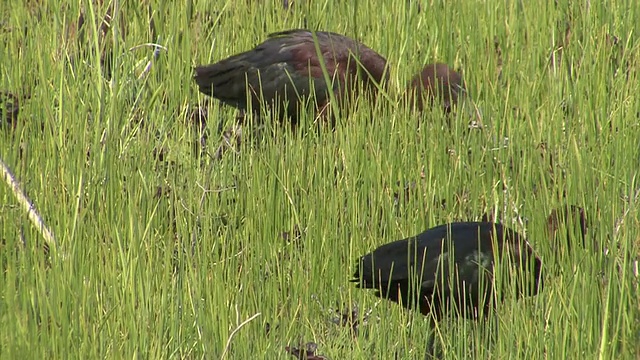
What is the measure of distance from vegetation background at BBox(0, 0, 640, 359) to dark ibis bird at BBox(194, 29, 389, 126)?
11 centimetres

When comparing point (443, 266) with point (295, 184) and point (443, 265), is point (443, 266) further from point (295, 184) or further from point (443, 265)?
point (295, 184)

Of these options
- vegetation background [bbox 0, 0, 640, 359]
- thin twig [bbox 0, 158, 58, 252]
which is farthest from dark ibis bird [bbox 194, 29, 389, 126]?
thin twig [bbox 0, 158, 58, 252]

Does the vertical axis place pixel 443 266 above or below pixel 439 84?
below

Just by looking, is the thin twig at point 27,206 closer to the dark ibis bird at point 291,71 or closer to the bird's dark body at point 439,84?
the dark ibis bird at point 291,71

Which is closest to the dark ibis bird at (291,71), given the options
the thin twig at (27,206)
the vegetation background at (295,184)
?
the vegetation background at (295,184)

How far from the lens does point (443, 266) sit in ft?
9.00

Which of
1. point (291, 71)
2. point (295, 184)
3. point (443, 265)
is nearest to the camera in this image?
point (443, 265)

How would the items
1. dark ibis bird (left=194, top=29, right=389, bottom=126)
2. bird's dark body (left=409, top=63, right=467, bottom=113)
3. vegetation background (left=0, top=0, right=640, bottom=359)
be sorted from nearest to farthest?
vegetation background (left=0, top=0, right=640, bottom=359) → bird's dark body (left=409, top=63, right=467, bottom=113) → dark ibis bird (left=194, top=29, right=389, bottom=126)

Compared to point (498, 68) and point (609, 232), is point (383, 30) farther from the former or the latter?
point (609, 232)

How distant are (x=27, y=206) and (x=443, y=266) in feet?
3.57

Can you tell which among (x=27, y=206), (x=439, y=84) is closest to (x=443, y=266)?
(x=27, y=206)

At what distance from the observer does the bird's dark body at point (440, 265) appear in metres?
2.72

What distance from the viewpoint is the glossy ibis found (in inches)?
107

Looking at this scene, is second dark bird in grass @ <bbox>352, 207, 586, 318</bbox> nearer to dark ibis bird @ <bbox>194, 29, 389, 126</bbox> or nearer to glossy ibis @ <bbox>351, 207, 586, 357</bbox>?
glossy ibis @ <bbox>351, 207, 586, 357</bbox>
